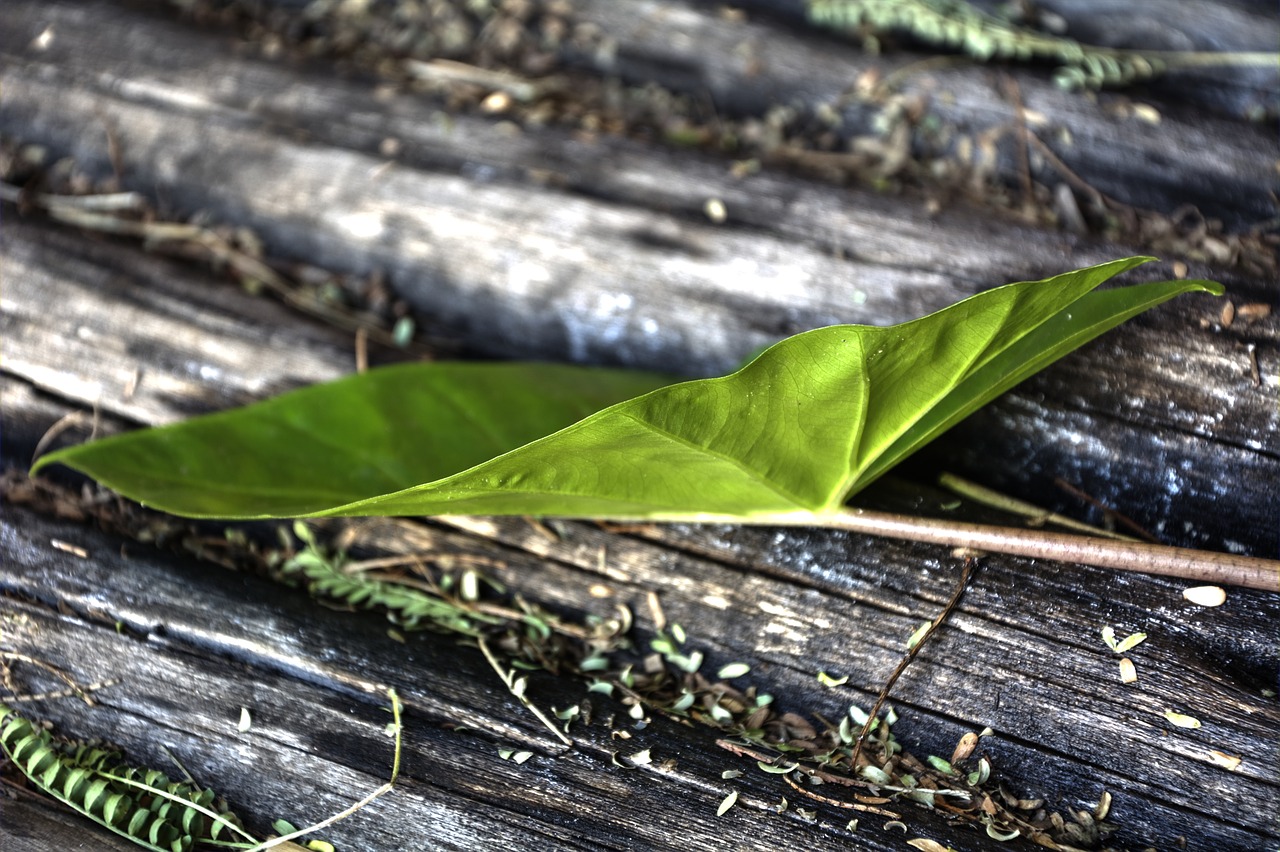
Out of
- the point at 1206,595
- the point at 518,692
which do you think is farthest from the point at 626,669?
the point at 1206,595

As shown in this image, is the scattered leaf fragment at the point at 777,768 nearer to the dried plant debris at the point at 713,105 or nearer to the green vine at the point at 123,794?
the green vine at the point at 123,794

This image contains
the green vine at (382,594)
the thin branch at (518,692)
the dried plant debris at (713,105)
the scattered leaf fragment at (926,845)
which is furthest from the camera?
the dried plant debris at (713,105)

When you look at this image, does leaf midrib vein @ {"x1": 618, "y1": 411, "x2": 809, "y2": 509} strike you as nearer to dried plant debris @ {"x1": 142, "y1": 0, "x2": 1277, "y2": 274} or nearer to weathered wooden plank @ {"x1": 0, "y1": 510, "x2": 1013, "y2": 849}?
weathered wooden plank @ {"x1": 0, "y1": 510, "x2": 1013, "y2": 849}

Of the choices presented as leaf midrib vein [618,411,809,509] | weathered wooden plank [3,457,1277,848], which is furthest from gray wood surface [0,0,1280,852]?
leaf midrib vein [618,411,809,509]

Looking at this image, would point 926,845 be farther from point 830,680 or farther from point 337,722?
point 337,722

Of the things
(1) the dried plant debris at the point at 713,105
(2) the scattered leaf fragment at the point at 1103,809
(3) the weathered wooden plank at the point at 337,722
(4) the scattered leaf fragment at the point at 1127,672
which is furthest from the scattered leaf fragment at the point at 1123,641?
(1) the dried plant debris at the point at 713,105

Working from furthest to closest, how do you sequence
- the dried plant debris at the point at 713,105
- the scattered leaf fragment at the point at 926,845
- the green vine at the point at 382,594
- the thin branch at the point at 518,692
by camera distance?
the dried plant debris at the point at 713,105
the green vine at the point at 382,594
the thin branch at the point at 518,692
the scattered leaf fragment at the point at 926,845

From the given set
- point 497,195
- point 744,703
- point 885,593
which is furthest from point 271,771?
point 497,195
